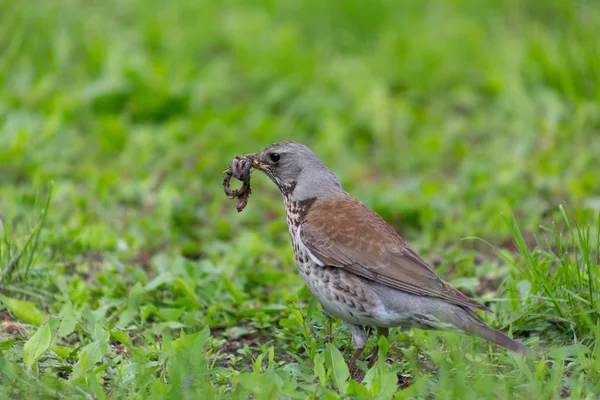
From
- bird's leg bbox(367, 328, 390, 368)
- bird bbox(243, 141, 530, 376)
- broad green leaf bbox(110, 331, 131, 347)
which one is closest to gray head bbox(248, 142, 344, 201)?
bird bbox(243, 141, 530, 376)

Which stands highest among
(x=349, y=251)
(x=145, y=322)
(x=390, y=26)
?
(x=390, y=26)

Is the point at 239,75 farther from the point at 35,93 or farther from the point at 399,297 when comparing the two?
the point at 399,297

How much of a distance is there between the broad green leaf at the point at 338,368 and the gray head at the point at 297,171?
122 centimetres

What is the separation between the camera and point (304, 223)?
5438 millimetres

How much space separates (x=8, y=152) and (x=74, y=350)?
10.8ft

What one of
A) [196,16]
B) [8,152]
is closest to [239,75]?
[196,16]

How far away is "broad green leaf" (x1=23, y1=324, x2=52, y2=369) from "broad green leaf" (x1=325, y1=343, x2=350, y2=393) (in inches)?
55.9

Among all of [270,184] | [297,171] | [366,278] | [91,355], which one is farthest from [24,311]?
[270,184]

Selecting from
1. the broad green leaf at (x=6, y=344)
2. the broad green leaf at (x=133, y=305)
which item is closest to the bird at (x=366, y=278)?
the broad green leaf at (x=133, y=305)

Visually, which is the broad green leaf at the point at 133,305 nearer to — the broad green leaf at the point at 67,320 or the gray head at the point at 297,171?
the broad green leaf at the point at 67,320

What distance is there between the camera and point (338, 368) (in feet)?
15.2

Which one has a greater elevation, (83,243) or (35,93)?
(35,93)

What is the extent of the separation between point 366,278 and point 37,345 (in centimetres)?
177

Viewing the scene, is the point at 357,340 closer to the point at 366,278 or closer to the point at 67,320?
the point at 366,278
